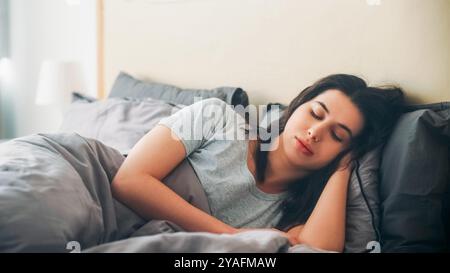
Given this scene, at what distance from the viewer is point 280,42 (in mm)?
916

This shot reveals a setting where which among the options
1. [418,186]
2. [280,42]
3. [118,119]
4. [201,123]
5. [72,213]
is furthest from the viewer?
[118,119]

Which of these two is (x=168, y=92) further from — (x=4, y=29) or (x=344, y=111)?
(x=4, y=29)

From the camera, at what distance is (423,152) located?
0.70 meters

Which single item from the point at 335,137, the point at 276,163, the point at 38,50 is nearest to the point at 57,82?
the point at 38,50

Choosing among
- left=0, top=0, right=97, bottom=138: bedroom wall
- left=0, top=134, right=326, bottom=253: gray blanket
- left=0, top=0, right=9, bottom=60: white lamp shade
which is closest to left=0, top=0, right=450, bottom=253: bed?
left=0, top=134, right=326, bottom=253: gray blanket

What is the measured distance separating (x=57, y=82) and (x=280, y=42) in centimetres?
94

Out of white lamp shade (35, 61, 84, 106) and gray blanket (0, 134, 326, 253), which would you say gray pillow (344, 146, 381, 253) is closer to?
gray blanket (0, 134, 326, 253)

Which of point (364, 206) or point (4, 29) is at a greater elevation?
point (4, 29)

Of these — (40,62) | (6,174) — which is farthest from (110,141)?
(40,62)

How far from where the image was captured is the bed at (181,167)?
1.79 feet

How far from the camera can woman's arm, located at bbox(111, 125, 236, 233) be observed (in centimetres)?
70

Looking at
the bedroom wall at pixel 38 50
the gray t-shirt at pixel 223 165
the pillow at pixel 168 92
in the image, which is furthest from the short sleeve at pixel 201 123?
the bedroom wall at pixel 38 50
